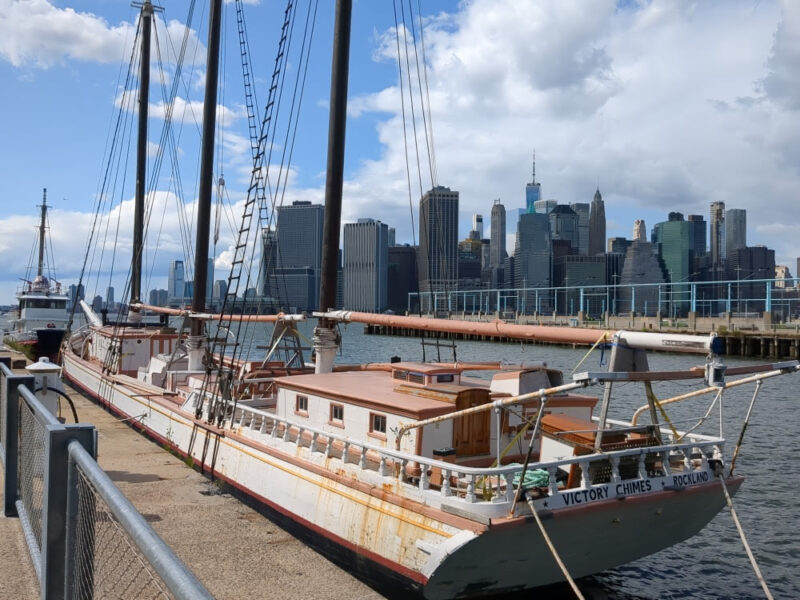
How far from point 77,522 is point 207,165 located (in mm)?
24883

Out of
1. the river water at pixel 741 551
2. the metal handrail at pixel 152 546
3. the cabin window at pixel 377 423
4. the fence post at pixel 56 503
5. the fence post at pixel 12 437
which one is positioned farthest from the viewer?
the river water at pixel 741 551

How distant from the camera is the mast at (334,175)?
65.0 feet

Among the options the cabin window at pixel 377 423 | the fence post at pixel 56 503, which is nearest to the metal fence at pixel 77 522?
the fence post at pixel 56 503

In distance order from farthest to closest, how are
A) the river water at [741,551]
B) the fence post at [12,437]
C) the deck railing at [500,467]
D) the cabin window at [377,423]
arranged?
the river water at [741,551] < the cabin window at [377,423] < the deck railing at [500,467] < the fence post at [12,437]

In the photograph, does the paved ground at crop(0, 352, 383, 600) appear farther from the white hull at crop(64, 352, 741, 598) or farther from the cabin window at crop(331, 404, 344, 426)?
the cabin window at crop(331, 404, 344, 426)

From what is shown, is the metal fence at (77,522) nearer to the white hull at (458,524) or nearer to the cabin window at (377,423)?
the white hull at (458,524)

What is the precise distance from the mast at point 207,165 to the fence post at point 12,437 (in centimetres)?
1768

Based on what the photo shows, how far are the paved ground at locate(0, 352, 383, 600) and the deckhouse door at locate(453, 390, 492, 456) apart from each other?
3.40 m

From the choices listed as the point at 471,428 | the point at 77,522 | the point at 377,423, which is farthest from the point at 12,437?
the point at 471,428

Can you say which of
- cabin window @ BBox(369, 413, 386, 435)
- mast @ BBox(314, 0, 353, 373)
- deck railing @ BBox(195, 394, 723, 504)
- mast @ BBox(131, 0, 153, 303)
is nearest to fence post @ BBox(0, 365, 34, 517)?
deck railing @ BBox(195, 394, 723, 504)

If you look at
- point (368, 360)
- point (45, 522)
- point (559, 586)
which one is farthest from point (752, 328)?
point (45, 522)

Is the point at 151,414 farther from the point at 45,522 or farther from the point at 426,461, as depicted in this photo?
the point at 45,522

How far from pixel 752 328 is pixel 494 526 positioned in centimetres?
8685

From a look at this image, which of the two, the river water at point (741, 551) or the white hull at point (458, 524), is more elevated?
the white hull at point (458, 524)
